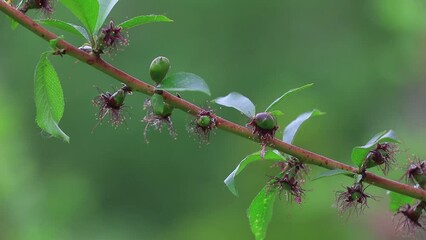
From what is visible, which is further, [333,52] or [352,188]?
[333,52]

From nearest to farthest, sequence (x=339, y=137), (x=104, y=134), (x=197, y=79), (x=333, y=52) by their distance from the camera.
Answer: (x=197, y=79)
(x=339, y=137)
(x=104, y=134)
(x=333, y=52)

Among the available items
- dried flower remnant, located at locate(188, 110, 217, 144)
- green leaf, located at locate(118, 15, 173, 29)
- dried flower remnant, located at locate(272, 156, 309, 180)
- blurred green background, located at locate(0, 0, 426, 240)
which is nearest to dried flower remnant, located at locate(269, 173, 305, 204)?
dried flower remnant, located at locate(272, 156, 309, 180)

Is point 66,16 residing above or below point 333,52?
below

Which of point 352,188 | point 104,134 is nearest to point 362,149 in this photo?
point 352,188

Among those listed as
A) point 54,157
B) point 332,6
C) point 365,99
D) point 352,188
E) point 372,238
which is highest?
point 332,6

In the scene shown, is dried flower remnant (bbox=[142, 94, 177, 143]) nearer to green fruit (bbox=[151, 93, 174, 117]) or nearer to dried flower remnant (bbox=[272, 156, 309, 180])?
green fruit (bbox=[151, 93, 174, 117])

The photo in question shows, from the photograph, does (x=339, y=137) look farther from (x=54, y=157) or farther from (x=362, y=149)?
(x=362, y=149)

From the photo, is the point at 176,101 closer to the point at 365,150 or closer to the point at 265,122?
the point at 265,122
